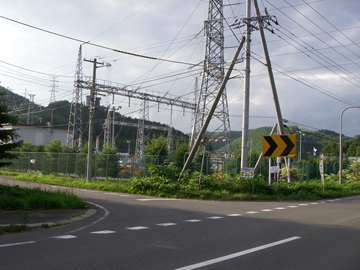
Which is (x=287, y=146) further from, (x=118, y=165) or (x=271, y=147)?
(x=118, y=165)

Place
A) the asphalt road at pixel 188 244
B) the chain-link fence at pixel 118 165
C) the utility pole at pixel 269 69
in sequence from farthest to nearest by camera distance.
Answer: the chain-link fence at pixel 118 165
the utility pole at pixel 269 69
the asphalt road at pixel 188 244

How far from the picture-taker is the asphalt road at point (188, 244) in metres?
5.20

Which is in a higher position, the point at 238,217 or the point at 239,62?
the point at 239,62


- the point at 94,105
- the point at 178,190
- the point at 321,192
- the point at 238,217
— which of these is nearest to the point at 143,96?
the point at 94,105

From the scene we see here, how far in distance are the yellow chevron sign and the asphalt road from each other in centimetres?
696

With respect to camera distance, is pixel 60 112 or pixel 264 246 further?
pixel 60 112

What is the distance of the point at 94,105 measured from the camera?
82.9ft

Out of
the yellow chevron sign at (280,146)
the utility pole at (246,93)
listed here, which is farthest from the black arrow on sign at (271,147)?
the utility pole at (246,93)

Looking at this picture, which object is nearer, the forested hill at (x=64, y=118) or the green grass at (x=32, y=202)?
the green grass at (x=32, y=202)

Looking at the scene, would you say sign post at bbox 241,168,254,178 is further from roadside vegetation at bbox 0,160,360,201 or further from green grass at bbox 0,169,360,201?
green grass at bbox 0,169,360,201

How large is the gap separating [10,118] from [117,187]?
382 inches

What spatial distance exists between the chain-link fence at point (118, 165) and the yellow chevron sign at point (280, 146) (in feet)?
17.3

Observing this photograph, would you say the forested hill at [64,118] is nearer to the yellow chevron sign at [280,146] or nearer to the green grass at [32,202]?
the yellow chevron sign at [280,146]

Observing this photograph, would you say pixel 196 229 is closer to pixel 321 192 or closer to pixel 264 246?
pixel 264 246
